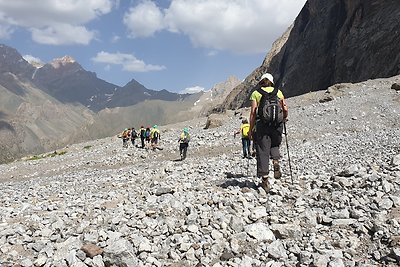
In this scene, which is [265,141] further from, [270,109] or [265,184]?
[265,184]

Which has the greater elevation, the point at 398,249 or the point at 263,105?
the point at 263,105

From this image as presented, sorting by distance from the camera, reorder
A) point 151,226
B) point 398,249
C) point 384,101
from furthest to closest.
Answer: point 384,101, point 151,226, point 398,249

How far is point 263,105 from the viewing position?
9.52 metres

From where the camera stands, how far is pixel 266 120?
30.7ft

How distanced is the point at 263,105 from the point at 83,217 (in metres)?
4.99

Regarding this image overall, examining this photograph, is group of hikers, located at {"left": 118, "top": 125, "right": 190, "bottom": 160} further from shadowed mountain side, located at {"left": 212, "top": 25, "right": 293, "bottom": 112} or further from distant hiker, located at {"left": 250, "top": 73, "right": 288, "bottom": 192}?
shadowed mountain side, located at {"left": 212, "top": 25, "right": 293, "bottom": 112}

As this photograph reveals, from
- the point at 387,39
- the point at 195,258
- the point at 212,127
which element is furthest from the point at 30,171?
the point at 387,39

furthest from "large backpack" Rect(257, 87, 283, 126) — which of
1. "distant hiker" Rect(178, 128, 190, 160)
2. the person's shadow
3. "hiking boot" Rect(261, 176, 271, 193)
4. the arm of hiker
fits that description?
"distant hiker" Rect(178, 128, 190, 160)

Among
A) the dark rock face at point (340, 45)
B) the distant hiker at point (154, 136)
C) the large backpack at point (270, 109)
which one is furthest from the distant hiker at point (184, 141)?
the dark rock face at point (340, 45)

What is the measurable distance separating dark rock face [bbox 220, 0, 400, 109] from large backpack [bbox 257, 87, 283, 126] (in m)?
57.9

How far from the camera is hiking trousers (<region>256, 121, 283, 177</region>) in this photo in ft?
31.6

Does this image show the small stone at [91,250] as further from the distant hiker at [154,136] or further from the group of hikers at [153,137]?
the distant hiker at [154,136]

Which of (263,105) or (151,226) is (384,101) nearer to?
(263,105)

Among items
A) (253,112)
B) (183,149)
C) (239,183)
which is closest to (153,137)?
(183,149)
